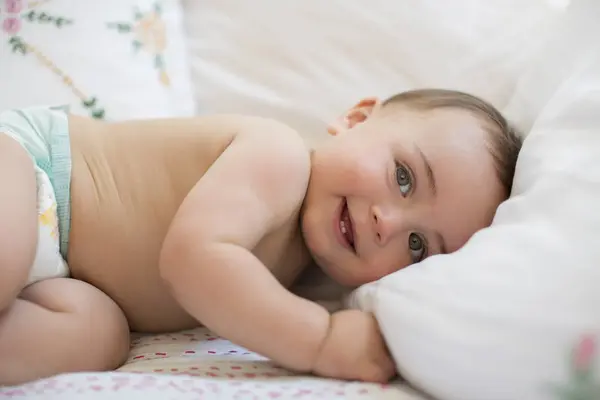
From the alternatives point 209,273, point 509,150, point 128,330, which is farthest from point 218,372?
point 509,150

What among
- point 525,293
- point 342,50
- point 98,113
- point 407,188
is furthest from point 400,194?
point 98,113

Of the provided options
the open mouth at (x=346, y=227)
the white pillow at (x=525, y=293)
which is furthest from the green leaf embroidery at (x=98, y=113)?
the white pillow at (x=525, y=293)

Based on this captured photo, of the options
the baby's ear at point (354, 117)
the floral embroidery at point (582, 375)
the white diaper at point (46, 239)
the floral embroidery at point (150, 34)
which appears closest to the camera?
the floral embroidery at point (582, 375)

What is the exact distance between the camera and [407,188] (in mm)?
907

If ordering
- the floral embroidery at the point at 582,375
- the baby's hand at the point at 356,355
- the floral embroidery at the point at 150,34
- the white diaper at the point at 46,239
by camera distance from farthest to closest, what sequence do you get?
the floral embroidery at the point at 150,34, the white diaper at the point at 46,239, the baby's hand at the point at 356,355, the floral embroidery at the point at 582,375

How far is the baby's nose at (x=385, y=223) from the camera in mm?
878

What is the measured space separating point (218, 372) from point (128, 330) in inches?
8.3

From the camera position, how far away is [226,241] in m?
0.81

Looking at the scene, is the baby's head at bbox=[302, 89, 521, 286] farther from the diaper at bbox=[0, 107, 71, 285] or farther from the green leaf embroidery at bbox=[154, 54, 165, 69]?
the green leaf embroidery at bbox=[154, 54, 165, 69]

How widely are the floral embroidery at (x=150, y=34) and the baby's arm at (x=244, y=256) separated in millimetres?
433

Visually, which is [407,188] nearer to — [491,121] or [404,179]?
[404,179]

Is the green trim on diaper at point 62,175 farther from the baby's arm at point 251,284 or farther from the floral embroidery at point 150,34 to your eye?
the floral embroidery at point 150,34

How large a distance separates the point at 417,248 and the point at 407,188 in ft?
0.26

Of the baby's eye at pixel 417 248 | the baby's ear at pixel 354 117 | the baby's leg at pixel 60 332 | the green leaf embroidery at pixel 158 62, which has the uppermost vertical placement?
the green leaf embroidery at pixel 158 62
